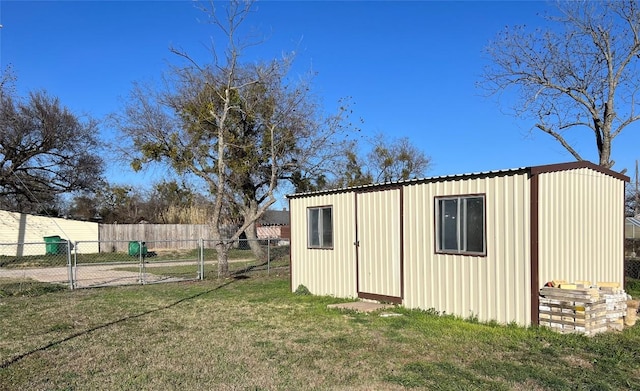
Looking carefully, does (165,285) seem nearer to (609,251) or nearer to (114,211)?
(609,251)

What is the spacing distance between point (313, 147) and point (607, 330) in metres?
13.0

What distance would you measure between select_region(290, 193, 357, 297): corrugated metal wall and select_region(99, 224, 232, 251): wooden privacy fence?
1779 cm

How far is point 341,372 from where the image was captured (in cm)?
570

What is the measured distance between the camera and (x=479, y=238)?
861 cm

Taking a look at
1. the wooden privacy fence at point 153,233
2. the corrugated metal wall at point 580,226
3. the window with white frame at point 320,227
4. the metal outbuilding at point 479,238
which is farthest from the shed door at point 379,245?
→ the wooden privacy fence at point 153,233

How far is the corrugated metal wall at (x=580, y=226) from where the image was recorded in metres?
8.16

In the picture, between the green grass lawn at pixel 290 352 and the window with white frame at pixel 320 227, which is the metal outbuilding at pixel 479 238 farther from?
the green grass lawn at pixel 290 352

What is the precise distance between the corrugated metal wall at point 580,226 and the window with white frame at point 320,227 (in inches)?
198

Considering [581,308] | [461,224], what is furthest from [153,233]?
[581,308]

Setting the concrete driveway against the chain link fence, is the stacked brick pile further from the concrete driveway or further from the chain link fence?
the concrete driveway

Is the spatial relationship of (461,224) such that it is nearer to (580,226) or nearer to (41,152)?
(580,226)

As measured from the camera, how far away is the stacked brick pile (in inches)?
290

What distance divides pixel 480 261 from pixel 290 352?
3.72m

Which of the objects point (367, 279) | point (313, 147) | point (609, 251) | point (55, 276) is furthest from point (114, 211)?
point (609, 251)
